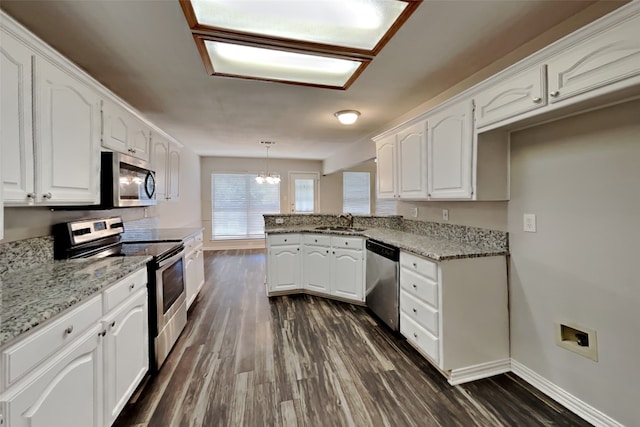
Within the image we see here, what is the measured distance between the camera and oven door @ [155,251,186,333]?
1982 millimetres

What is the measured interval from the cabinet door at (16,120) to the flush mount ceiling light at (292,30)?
2.73ft

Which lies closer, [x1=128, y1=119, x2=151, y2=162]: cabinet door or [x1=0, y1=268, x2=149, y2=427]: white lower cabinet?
[x1=0, y1=268, x2=149, y2=427]: white lower cabinet

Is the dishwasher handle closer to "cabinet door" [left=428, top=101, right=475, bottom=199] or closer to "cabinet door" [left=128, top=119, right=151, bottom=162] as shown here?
"cabinet door" [left=428, top=101, right=475, bottom=199]

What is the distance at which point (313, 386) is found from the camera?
1.85m

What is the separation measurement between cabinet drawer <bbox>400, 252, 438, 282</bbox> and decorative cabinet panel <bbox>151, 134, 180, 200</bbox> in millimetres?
2772

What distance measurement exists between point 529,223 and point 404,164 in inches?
49.4

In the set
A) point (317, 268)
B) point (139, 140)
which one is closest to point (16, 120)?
point (139, 140)

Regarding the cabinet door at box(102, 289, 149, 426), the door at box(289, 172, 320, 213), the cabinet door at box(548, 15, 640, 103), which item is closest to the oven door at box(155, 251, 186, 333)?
the cabinet door at box(102, 289, 149, 426)

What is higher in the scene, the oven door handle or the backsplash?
the backsplash

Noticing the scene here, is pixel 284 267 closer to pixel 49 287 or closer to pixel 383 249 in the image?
pixel 383 249

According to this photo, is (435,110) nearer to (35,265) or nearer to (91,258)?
(91,258)

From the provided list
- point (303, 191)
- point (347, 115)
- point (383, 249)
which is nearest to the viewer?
point (383, 249)

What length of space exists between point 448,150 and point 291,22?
154cm

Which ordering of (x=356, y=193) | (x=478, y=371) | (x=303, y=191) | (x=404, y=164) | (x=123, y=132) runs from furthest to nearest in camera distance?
(x=356, y=193) < (x=303, y=191) < (x=404, y=164) < (x=123, y=132) < (x=478, y=371)
